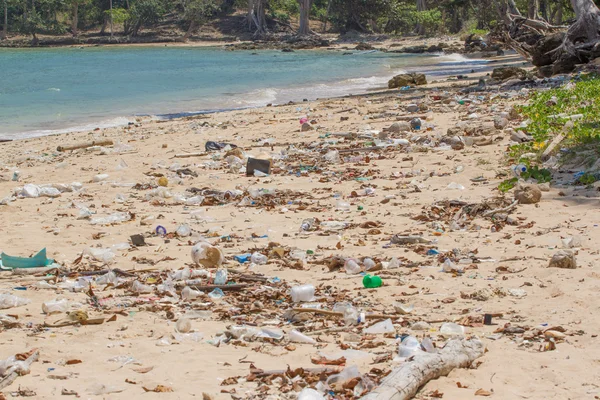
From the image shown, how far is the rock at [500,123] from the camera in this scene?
9630 millimetres

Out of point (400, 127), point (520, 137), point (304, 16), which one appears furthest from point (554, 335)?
point (304, 16)

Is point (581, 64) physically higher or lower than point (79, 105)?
higher

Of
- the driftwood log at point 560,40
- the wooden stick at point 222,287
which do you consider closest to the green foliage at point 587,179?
the wooden stick at point 222,287

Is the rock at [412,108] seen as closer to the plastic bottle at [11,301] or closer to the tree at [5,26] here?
the plastic bottle at [11,301]

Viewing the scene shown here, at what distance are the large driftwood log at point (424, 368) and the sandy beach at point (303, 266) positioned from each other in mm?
56

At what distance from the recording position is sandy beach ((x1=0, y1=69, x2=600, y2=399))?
3.31m

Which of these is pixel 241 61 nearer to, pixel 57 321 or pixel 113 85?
pixel 113 85

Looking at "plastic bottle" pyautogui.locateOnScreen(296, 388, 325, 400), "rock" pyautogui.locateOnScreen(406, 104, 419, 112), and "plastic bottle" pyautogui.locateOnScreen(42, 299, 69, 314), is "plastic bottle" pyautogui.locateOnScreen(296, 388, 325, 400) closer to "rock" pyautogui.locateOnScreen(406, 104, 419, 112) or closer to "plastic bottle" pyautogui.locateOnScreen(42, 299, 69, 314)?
"plastic bottle" pyautogui.locateOnScreen(42, 299, 69, 314)

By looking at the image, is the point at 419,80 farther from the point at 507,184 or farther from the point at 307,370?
the point at 307,370

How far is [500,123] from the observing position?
9.65 m

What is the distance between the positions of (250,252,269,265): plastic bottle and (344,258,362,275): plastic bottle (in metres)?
0.61

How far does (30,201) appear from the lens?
755 centimetres

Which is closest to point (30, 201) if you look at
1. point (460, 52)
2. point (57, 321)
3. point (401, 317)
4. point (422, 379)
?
point (57, 321)

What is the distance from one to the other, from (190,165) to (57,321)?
17.6 ft
